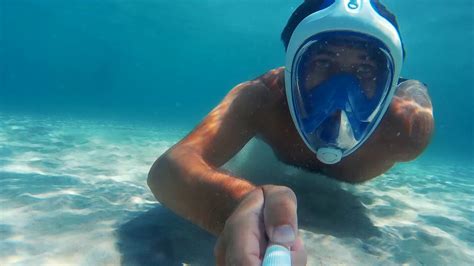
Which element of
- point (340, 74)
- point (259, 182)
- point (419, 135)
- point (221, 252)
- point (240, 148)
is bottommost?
point (259, 182)

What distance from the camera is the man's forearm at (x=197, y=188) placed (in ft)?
6.52

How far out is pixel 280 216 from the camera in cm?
127

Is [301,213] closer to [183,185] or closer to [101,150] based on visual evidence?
[183,185]

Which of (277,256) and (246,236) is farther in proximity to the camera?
(246,236)

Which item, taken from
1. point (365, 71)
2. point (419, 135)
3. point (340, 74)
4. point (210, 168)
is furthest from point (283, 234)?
point (419, 135)

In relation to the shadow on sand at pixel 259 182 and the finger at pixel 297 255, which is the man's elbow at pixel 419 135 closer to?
the shadow on sand at pixel 259 182

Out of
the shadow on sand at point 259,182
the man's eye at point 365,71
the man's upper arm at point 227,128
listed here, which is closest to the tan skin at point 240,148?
the man's upper arm at point 227,128

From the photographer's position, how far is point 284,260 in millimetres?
1045

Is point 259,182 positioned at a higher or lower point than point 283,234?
lower

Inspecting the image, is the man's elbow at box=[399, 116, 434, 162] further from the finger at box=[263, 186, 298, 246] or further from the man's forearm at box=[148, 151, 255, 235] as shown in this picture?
the finger at box=[263, 186, 298, 246]

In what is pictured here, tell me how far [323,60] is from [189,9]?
34145 mm

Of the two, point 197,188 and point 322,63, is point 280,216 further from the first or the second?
point 322,63

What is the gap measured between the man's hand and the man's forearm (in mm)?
Result: 438

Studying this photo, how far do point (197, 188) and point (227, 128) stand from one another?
798mm
